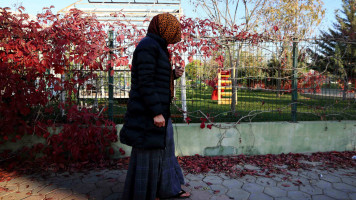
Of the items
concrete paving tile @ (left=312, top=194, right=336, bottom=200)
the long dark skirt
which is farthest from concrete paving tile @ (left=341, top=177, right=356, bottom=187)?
the long dark skirt

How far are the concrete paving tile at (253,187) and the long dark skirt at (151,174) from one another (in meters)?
0.98

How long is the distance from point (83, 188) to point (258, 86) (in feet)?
10.7

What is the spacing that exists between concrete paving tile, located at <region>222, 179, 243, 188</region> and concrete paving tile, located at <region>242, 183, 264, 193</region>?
2.8 inches

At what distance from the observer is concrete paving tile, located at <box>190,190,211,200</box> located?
2.75 m

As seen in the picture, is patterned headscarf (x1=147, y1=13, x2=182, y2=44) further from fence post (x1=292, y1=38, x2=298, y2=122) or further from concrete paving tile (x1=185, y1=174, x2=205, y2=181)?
fence post (x1=292, y1=38, x2=298, y2=122)

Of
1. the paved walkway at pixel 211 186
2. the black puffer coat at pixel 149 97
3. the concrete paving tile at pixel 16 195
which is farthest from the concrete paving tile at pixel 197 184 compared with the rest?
the concrete paving tile at pixel 16 195

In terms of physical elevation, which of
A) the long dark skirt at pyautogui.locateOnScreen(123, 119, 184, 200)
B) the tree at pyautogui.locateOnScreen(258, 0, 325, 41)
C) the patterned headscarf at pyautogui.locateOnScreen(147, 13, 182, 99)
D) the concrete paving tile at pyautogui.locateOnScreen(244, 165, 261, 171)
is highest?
the tree at pyautogui.locateOnScreen(258, 0, 325, 41)

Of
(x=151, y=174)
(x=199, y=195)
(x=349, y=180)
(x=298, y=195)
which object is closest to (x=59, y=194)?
(x=151, y=174)

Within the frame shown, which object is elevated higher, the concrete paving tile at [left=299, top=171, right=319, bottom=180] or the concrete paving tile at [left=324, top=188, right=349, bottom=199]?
the concrete paving tile at [left=299, top=171, right=319, bottom=180]

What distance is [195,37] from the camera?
4.18 metres

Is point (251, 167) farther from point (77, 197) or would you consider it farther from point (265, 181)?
point (77, 197)

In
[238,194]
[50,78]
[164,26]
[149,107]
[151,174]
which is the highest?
[164,26]

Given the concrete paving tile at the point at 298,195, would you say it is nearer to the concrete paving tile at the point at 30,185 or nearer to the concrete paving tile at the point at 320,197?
the concrete paving tile at the point at 320,197

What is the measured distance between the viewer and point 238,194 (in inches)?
112
